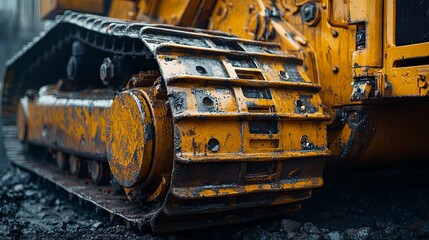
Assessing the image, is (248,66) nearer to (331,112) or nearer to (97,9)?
(331,112)

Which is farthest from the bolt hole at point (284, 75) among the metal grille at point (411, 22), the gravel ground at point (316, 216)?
the gravel ground at point (316, 216)

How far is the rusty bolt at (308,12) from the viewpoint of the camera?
11.7ft

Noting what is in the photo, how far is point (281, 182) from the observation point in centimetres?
304

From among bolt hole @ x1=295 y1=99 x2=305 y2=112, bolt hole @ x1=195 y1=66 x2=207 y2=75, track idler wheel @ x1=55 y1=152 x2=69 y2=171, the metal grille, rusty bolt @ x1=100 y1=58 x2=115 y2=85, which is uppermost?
the metal grille

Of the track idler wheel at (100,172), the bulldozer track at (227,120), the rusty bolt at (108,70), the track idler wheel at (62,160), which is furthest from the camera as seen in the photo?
the track idler wheel at (62,160)

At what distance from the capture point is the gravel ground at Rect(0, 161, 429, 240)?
327 cm

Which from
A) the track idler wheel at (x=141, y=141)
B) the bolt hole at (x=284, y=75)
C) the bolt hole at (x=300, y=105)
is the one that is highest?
the bolt hole at (x=284, y=75)

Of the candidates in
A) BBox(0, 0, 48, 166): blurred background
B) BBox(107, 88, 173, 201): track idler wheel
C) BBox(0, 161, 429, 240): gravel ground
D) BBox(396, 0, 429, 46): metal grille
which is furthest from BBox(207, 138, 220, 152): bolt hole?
BBox(0, 0, 48, 166): blurred background

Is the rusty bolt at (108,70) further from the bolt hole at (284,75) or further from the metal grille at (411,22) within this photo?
the metal grille at (411,22)

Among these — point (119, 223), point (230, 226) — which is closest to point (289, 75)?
point (230, 226)

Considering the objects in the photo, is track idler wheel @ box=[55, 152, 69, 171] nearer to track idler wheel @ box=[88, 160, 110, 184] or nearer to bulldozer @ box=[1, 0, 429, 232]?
track idler wheel @ box=[88, 160, 110, 184]

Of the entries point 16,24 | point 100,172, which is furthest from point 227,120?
point 16,24

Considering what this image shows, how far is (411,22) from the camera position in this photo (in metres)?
2.93

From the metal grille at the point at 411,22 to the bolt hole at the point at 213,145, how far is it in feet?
3.64
